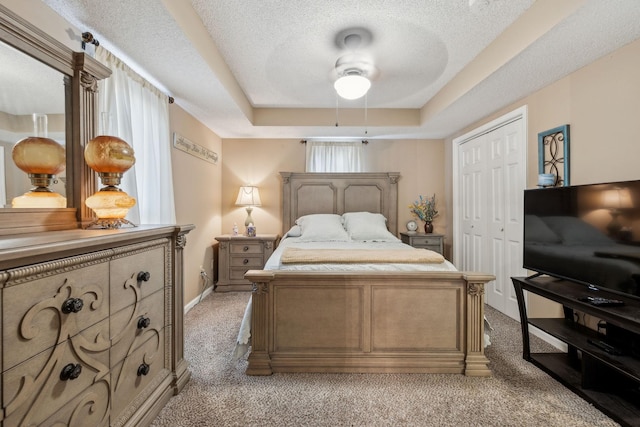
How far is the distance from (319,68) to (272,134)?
5.24 ft

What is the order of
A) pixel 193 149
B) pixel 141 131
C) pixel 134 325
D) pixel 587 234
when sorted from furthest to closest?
pixel 193 149 → pixel 141 131 → pixel 587 234 → pixel 134 325

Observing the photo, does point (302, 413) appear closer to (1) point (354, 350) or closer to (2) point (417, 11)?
(1) point (354, 350)

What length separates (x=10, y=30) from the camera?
1173mm

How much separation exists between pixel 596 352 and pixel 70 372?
2.43 metres

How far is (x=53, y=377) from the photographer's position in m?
0.95

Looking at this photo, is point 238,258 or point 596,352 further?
point 238,258

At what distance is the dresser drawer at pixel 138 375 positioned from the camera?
49.5 inches

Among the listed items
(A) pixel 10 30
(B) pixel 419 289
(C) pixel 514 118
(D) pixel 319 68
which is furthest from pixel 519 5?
(A) pixel 10 30

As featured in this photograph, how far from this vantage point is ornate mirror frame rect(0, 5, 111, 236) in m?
1.27

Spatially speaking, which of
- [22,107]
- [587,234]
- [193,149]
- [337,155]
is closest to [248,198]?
[193,149]

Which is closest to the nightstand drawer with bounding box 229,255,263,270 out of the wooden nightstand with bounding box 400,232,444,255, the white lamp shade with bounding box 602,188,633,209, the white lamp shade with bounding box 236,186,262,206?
the white lamp shade with bounding box 236,186,262,206

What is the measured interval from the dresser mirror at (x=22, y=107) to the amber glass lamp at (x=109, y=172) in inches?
7.4

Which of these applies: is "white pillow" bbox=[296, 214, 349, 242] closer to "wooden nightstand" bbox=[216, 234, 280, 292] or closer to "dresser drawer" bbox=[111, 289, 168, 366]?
"wooden nightstand" bbox=[216, 234, 280, 292]

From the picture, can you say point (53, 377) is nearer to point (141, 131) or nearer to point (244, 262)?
point (141, 131)
